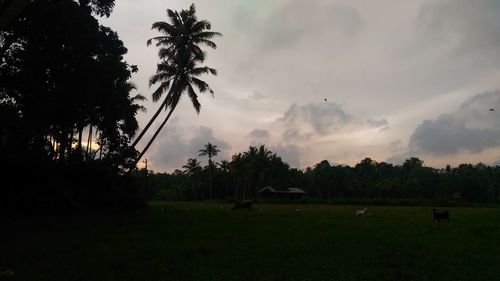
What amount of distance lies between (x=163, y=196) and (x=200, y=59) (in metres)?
82.8

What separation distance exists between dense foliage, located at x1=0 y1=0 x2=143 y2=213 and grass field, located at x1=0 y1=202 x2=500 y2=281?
4.29 meters

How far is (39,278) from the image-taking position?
32.6 feet

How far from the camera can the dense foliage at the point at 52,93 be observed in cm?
2047


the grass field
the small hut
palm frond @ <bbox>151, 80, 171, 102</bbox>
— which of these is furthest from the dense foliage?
the small hut

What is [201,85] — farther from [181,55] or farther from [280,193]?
[280,193]

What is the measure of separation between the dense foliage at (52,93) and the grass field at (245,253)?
4295 mm

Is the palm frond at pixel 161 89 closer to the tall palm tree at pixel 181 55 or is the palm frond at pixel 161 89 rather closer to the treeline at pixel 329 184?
the tall palm tree at pixel 181 55

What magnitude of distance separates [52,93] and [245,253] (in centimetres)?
1370

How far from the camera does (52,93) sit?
70.9 ft

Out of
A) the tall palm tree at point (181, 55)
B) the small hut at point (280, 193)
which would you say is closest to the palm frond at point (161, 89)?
the tall palm tree at point (181, 55)

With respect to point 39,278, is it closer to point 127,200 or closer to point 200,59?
point 127,200

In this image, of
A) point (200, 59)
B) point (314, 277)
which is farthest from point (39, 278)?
point (200, 59)

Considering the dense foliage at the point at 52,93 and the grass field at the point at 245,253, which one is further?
the dense foliage at the point at 52,93

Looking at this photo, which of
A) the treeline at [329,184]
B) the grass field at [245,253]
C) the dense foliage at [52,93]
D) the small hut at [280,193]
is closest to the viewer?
the grass field at [245,253]
